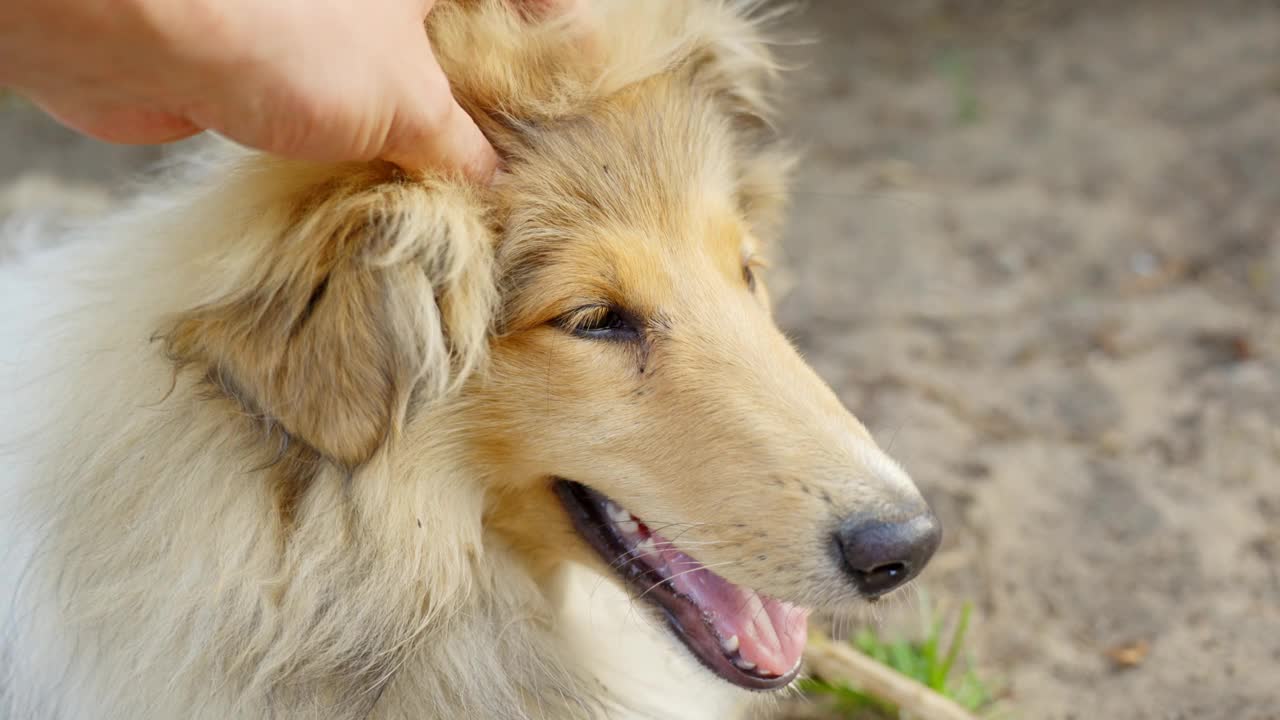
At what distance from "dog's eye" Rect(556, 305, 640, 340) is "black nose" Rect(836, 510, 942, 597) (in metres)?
0.51

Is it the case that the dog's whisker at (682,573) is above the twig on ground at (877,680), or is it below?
above

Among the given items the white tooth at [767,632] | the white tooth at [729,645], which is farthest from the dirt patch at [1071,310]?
the white tooth at [729,645]

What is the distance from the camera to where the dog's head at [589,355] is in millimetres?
1865

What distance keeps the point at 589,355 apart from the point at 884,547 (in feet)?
1.93

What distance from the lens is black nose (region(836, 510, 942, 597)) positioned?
73.8 inches

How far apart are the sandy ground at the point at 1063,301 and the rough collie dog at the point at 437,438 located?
1056 millimetres

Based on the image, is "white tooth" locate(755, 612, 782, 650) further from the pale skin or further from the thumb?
the pale skin

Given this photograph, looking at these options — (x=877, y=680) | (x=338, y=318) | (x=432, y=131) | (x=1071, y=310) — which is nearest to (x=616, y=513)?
(x=338, y=318)

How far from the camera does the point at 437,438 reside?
2035 millimetres

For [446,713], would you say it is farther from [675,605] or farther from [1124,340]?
[1124,340]

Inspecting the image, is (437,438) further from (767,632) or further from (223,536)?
(767,632)

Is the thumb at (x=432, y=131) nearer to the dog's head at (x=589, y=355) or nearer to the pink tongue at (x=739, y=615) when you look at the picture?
the dog's head at (x=589, y=355)

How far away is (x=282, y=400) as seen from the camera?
1852 millimetres

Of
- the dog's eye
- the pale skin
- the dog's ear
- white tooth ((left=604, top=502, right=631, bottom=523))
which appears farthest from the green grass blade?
the pale skin
